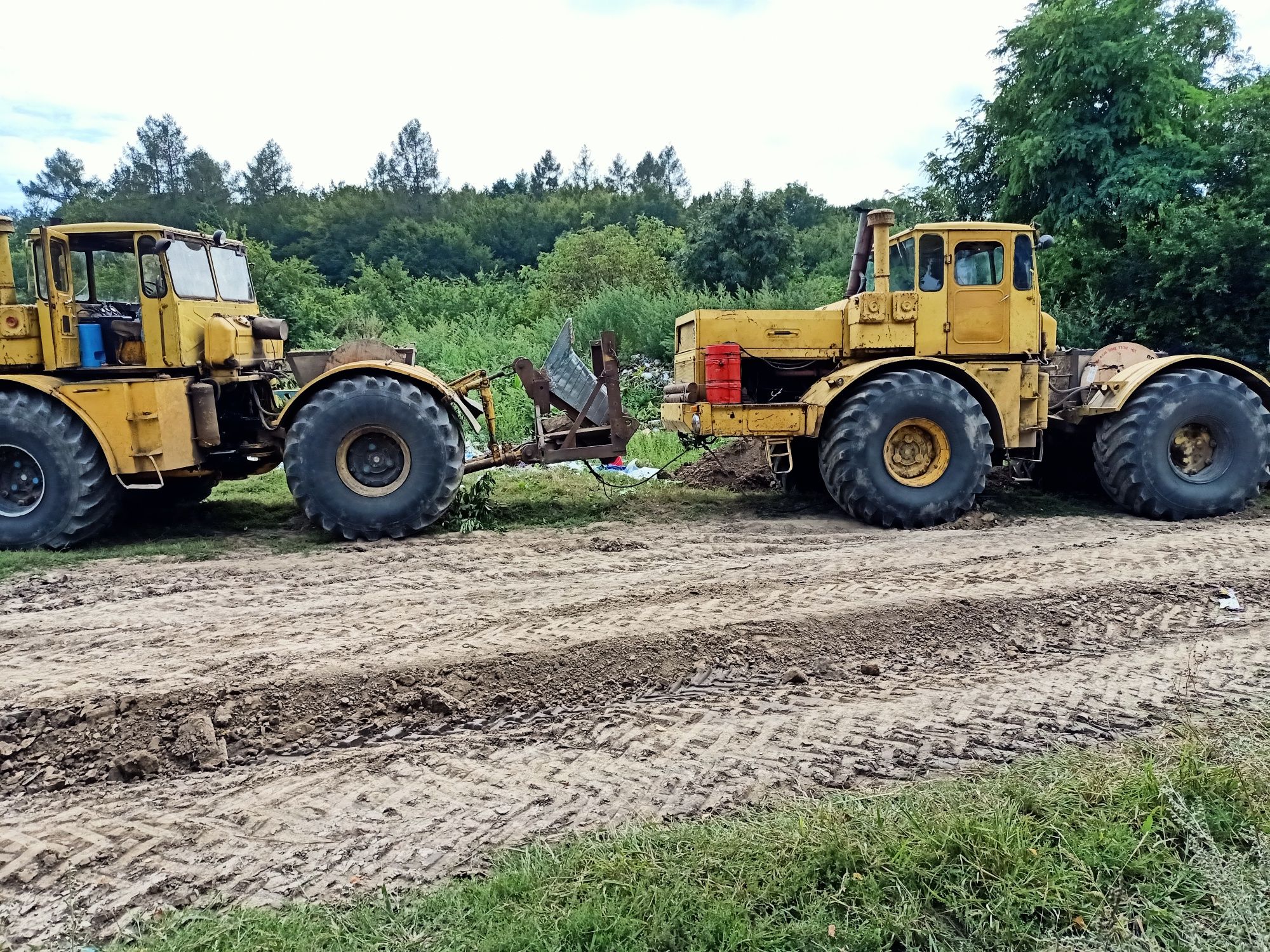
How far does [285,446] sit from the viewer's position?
23.6 ft

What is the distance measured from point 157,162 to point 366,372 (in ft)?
204

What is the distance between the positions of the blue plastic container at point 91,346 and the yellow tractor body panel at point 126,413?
0.18 m

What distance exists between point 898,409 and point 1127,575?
229cm

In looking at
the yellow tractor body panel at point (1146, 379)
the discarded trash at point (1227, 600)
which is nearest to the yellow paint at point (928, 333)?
the yellow tractor body panel at point (1146, 379)

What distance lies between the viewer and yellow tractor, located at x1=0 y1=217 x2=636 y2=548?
7078 millimetres

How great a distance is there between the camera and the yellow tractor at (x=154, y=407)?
7.08 meters

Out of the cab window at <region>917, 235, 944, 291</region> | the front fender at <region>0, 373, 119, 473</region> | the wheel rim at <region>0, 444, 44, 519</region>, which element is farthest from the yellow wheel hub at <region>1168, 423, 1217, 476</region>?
the wheel rim at <region>0, 444, 44, 519</region>

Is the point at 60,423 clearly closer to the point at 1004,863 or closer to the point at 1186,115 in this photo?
the point at 1004,863

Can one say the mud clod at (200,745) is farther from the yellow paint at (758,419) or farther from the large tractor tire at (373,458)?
the yellow paint at (758,419)

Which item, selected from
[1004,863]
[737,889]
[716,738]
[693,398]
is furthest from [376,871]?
[693,398]

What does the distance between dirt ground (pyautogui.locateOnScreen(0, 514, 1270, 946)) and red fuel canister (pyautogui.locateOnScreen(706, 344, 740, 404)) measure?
68.6 inches

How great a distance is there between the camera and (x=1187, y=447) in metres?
8.16

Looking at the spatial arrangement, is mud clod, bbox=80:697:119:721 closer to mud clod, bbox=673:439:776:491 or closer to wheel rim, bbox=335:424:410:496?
wheel rim, bbox=335:424:410:496

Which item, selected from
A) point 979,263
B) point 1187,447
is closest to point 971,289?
point 979,263
